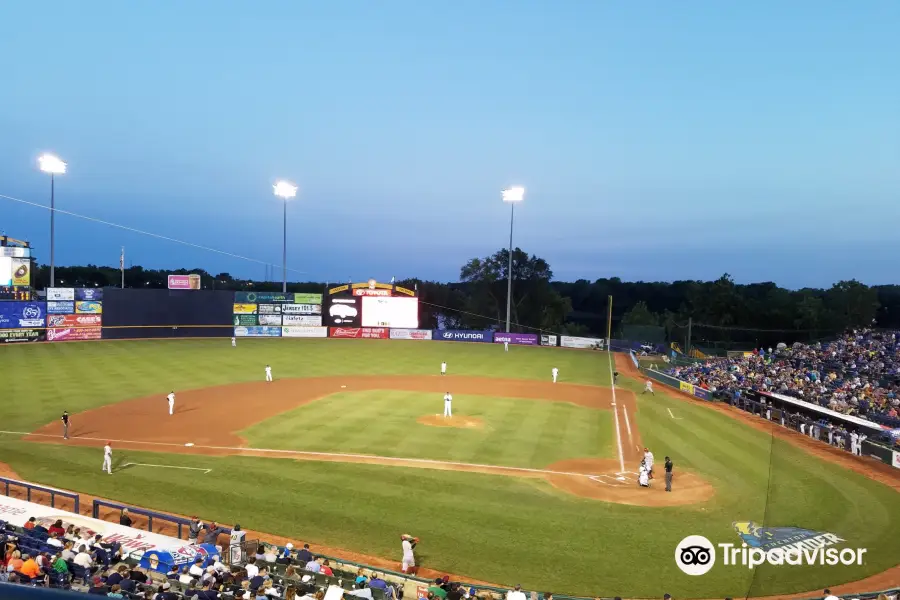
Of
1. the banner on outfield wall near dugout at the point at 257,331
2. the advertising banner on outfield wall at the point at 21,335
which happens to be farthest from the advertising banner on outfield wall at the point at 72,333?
the banner on outfield wall near dugout at the point at 257,331

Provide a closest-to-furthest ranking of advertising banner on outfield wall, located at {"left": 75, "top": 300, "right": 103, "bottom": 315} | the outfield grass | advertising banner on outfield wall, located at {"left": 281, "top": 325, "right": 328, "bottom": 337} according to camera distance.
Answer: the outfield grass < advertising banner on outfield wall, located at {"left": 75, "top": 300, "right": 103, "bottom": 315} < advertising banner on outfield wall, located at {"left": 281, "top": 325, "right": 328, "bottom": 337}

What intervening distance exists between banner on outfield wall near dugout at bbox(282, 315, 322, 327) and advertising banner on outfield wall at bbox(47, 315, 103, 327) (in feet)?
59.4

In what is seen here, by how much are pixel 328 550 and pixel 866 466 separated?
21.0 metres

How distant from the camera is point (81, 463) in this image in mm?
21828

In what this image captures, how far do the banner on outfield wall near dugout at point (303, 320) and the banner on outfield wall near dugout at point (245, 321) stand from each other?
3116 mm

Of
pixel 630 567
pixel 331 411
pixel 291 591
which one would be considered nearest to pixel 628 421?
pixel 331 411

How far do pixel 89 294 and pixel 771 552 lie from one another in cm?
6200

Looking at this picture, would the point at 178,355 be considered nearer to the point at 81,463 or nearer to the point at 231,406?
the point at 231,406

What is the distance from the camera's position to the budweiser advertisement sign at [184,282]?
210 feet

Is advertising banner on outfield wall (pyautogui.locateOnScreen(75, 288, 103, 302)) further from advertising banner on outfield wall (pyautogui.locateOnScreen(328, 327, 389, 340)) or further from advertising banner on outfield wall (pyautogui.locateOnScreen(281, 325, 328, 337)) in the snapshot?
→ advertising banner on outfield wall (pyautogui.locateOnScreen(328, 327, 389, 340))

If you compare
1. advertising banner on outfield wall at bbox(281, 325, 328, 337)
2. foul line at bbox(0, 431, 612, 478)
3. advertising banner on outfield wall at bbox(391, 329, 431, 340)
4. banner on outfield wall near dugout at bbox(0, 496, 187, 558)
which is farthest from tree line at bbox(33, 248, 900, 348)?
banner on outfield wall near dugout at bbox(0, 496, 187, 558)

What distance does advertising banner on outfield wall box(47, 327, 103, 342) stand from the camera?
56719 millimetres

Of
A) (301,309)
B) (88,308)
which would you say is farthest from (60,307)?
(301,309)

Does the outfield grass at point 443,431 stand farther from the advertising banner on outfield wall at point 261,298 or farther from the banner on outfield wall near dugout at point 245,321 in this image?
the advertising banner on outfield wall at point 261,298
